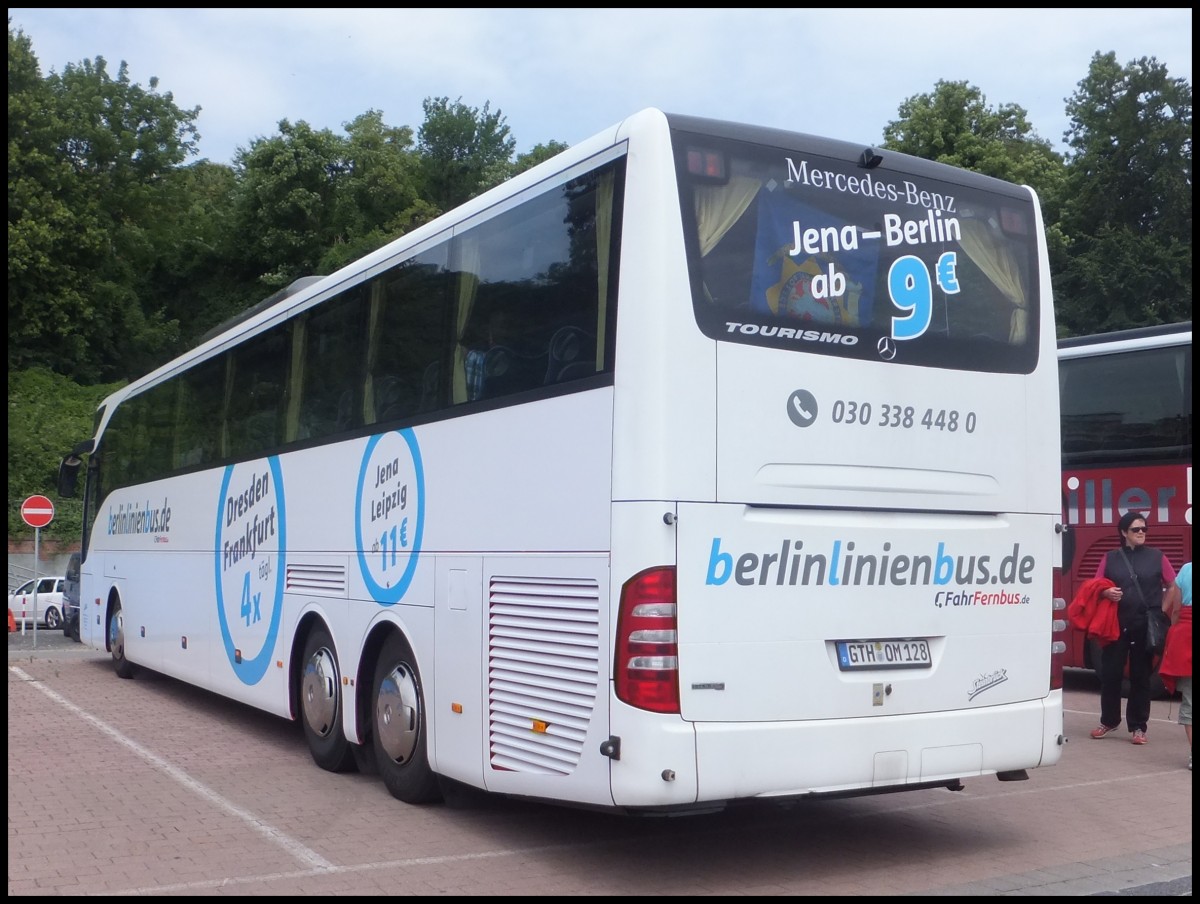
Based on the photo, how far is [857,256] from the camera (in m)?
7.11

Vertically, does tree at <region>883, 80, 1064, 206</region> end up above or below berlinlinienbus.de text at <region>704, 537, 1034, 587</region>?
above

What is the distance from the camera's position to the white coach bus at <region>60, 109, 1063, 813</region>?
641 centimetres

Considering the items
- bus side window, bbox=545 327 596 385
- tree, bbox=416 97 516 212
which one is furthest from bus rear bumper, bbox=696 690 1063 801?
tree, bbox=416 97 516 212

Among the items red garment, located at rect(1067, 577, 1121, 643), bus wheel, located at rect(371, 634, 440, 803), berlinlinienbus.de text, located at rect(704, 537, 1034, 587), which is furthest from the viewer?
red garment, located at rect(1067, 577, 1121, 643)

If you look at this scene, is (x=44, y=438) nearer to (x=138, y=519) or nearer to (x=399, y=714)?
(x=138, y=519)

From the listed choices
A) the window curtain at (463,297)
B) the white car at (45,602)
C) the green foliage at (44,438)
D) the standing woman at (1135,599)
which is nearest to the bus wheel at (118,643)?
the window curtain at (463,297)

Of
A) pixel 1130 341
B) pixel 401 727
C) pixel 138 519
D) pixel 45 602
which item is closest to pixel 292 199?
pixel 45 602

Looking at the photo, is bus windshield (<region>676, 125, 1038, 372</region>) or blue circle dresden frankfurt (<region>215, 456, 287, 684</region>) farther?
blue circle dresden frankfurt (<region>215, 456, 287, 684</region>)

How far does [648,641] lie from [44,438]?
127 ft

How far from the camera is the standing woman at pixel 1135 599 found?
459 inches

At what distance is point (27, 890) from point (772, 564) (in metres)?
3.98

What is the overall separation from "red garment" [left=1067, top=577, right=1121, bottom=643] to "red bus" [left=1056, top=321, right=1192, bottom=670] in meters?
2.26

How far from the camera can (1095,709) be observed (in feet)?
47.0

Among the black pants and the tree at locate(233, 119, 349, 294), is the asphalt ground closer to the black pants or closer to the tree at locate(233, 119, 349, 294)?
the black pants
